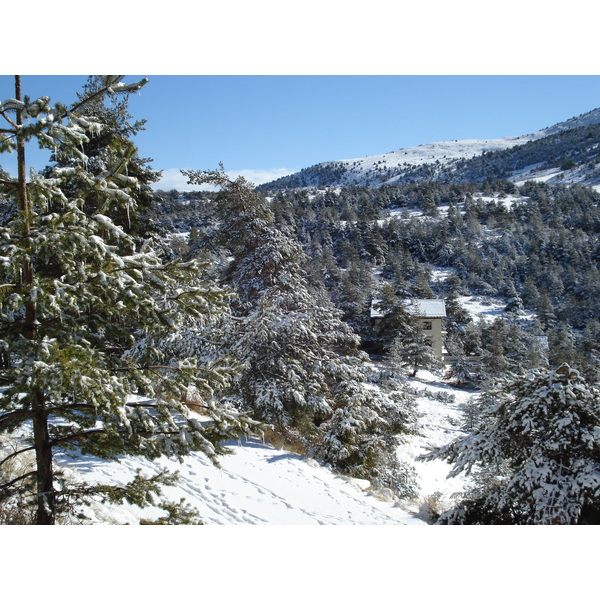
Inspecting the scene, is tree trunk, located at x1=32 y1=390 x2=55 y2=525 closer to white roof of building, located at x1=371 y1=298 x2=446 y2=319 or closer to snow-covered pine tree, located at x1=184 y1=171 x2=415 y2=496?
snow-covered pine tree, located at x1=184 y1=171 x2=415 y2=496

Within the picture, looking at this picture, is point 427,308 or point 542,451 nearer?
point 542,451

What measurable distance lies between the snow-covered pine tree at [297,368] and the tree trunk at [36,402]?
572 centimetres

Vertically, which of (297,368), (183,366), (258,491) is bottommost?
(258,491)

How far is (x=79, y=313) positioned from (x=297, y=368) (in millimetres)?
8141

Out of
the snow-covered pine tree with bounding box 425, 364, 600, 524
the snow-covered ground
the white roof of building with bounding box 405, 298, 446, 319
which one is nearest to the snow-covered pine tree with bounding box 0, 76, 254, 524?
the snow-covered ground

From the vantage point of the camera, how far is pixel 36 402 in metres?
3.43

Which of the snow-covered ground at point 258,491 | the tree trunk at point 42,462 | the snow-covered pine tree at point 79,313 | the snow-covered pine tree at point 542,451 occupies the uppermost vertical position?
the snow-covered pine tree at point 79,313

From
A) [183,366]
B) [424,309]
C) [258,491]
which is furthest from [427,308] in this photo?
[183,366]

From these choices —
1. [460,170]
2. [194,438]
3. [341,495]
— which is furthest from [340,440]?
[460,170]

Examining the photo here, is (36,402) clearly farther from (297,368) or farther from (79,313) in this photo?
(297,368)

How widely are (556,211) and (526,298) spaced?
1730 inches

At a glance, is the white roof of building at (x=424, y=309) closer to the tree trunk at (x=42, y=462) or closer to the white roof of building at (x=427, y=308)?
the white roof of building at (x=427, y=308)

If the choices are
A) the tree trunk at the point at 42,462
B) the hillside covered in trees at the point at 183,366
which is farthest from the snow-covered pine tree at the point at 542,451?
the tree trunk at the point at 42,462

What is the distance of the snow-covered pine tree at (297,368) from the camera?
10344 millimetres
